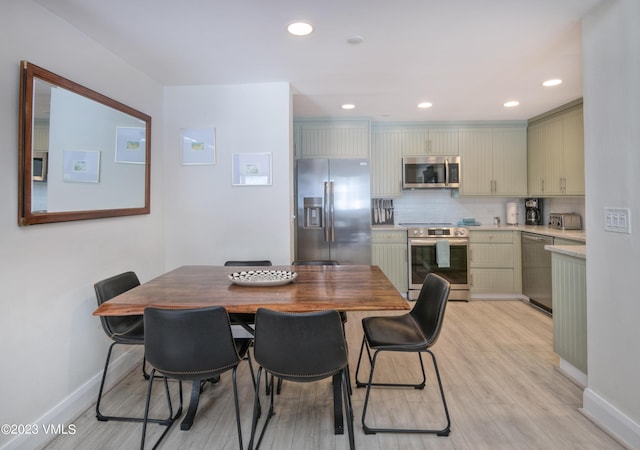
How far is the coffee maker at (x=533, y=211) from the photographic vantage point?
15.7 ft

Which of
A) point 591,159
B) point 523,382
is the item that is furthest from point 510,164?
point 523,382

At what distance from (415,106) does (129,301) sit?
3591mm

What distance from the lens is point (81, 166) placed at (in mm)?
2199

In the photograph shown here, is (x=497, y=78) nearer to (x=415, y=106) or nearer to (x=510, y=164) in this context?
(x=415, y=106)

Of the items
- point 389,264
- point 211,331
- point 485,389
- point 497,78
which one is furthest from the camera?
point 389,264

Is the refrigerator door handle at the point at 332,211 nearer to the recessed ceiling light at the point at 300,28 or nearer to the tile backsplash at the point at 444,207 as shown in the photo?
the tile backsplash at the point at 444,207

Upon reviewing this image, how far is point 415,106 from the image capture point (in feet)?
13.3

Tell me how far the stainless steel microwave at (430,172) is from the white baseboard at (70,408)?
3.80m

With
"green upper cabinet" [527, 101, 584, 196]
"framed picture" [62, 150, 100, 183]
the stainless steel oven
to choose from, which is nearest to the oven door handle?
the stainless steel oven

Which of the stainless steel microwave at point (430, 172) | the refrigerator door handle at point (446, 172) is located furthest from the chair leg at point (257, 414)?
the refrigerator door handle at point (446, 172)

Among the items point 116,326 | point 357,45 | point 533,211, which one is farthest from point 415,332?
point 533,211

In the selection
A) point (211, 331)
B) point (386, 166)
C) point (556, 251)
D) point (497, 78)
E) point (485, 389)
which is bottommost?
point (485, 389)

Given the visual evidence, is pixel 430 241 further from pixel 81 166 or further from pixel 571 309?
pixel 81 166

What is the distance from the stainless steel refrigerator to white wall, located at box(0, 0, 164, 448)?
6.83 ft
